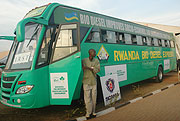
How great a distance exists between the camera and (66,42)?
5410 mm

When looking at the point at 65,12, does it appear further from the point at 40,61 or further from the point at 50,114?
the point at 50,114

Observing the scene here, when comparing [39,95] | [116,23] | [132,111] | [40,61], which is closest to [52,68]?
[40,61]

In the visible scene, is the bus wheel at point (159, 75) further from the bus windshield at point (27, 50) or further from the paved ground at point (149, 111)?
the bus windshield at point (27, 50)

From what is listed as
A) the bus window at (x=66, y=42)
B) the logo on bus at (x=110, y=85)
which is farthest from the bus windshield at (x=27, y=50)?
the logo on bus at (x=110, y=85)

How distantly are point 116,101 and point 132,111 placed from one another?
1400mm

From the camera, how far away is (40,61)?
5125 millimetres

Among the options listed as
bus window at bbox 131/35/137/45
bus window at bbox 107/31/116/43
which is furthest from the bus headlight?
bus window at bbox 131/35/137/45

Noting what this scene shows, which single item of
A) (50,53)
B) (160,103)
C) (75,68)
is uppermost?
(50,53)

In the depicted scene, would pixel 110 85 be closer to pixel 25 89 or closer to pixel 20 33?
pixel 25 89

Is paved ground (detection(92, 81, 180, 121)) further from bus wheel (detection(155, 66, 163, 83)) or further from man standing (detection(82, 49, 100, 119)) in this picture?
bus wheel (detection(155, 66, 163, 83))

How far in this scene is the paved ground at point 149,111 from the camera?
5.07 m

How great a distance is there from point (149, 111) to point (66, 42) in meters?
3.47

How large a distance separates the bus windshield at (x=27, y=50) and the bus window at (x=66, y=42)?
25.6 inches

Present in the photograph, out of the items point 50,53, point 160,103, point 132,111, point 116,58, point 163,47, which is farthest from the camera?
point 163,47
